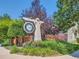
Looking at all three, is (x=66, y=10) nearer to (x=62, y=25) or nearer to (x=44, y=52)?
(x=62, y=25)

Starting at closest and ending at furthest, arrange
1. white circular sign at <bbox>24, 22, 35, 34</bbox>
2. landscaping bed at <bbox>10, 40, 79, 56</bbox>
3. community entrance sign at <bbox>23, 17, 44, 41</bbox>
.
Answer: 1. landscaping bed at <bbox>10, 40, 79, 56</bbox>
2. community entrance sign at <bbox>23, 17, 44, 41</bbox>
3. white circular sign at <bbox>24, 22, 35, 34</bbox>

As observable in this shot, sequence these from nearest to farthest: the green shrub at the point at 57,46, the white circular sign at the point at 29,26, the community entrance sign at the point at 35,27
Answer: the green shrub at the point at 57,46, the community entrance sign at the point at 35,27, the white circular sign at the point at 29,26

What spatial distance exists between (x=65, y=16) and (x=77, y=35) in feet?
67.0

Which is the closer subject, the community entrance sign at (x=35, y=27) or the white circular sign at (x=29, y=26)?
the community entrance sign at (x=35, y=27)

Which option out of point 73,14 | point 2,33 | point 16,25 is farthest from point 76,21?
point 2,33

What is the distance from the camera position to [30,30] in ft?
89.7

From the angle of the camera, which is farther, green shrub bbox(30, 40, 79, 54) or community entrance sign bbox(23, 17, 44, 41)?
community entrance sign bbox(23, 17, 44, 41)

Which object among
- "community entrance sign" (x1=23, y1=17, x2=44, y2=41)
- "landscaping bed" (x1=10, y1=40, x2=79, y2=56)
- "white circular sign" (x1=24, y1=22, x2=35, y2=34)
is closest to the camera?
"landscaping bed" (x1=10, y1=40, x2=79, y2=56)

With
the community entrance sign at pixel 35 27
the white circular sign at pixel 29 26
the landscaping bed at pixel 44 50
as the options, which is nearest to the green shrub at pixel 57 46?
the landscaping bed at pixel 44 50

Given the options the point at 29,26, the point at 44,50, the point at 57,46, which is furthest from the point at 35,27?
the point at 44,50

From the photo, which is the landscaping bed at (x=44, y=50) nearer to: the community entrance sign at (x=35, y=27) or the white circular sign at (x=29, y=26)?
the community entrance sign at (x=35, y=27)

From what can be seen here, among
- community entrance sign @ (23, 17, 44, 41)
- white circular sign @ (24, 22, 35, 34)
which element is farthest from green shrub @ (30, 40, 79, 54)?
white circular sign @ (24, 22, 35, 34)

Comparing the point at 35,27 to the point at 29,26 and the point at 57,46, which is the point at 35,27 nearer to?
the point at 29,26

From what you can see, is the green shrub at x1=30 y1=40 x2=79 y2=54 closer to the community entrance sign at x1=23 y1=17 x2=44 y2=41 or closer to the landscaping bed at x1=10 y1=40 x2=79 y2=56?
the landscaping bed at x1=10 y1=40 x2=79 y2=56
